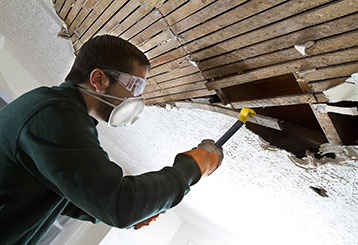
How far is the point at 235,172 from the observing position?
1.99m

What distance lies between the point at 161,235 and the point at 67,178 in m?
4.04

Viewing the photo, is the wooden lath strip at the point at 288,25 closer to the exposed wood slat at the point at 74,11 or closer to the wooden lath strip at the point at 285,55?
the wooden lath strip at the point at 285,55

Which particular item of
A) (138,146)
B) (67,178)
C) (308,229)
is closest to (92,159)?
(67,178)

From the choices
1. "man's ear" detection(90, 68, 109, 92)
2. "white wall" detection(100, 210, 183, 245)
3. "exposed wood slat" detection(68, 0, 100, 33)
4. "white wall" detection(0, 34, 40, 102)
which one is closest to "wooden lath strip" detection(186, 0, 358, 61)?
"man's ear" detection(90, 68, 109, 92)

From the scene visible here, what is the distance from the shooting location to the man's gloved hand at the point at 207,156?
0.95 m

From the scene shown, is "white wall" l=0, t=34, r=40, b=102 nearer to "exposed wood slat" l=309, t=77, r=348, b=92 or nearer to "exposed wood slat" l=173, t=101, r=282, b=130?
"exposed wood slat" l=173, t=101, r=282, b=130

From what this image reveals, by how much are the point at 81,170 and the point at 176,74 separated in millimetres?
748

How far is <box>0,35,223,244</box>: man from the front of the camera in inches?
26.3

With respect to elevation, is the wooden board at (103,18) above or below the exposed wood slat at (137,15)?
above

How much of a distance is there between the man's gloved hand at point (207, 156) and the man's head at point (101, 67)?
1.44 feet

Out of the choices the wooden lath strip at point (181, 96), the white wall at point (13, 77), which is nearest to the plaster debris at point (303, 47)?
the wooden lath strip at point (181, 96)

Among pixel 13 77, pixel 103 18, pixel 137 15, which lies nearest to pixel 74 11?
pixel 103 18

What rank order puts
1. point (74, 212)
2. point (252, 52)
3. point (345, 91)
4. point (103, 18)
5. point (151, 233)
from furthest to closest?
point (151, 233)
point (103, 18)
point (74, 212)
point (252, 52)
point (345, 91)

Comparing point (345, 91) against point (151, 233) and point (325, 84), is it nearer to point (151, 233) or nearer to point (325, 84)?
point (325, 84)
